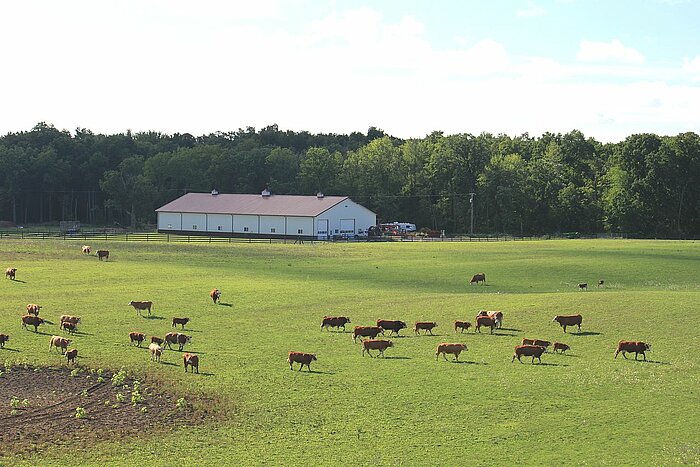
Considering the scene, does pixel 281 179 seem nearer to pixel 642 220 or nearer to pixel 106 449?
pixel 642 220

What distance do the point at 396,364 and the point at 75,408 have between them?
10.6 meters

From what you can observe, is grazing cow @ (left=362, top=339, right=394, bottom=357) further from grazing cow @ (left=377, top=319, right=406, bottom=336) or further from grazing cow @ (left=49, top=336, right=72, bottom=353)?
grazing cow @ (left=49, top=336, right=72, bottom=353)

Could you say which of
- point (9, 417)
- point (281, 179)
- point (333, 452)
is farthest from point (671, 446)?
point (281, 179)

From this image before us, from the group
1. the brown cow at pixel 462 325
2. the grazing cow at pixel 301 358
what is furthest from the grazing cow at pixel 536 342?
the grazing cow at pixel 301 358

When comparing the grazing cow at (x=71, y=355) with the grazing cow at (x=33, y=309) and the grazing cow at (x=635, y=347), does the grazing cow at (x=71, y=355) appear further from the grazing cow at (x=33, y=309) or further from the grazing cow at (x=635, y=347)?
the grazing cow at (x=635, y=347)

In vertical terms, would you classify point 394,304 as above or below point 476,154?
below

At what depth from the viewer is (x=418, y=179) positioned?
142 metres

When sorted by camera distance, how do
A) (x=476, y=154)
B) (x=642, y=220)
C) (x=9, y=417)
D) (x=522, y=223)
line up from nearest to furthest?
(x=9, y=417)
(x=642, y=220)
(x=522, y=223)
(x=476, y=154)

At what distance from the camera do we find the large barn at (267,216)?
11000 cm

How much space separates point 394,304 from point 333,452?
72.6 feet

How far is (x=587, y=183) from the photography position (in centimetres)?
13075

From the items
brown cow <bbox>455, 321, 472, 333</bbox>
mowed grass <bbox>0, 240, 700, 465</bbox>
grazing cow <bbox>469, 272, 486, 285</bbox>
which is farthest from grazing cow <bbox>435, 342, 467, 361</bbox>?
grazing cow <bbox>469, 272, 486, 285</bbox>

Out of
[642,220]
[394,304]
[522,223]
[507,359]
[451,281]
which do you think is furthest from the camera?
[522,223]

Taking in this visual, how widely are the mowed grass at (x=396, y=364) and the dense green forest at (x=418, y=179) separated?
62.3m
